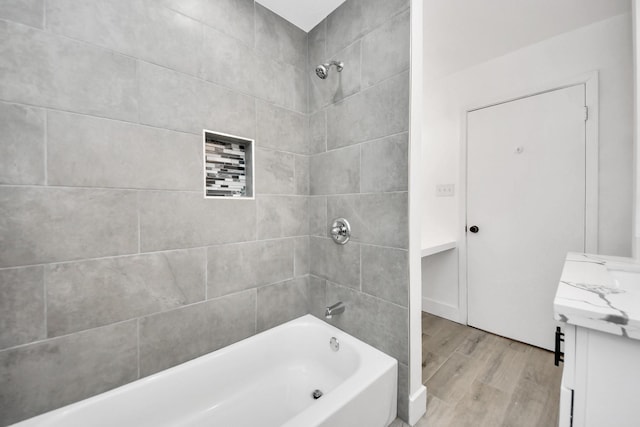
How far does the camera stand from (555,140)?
1842mm

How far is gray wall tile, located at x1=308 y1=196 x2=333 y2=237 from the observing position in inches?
67.4

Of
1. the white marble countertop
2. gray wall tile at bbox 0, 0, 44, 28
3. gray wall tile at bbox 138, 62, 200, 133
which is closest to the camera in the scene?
the white marble countertop

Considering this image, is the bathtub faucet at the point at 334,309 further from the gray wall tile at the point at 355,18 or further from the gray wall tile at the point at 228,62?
the gray wall tile at the point at 355,18

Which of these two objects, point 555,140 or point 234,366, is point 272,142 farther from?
point 555,140

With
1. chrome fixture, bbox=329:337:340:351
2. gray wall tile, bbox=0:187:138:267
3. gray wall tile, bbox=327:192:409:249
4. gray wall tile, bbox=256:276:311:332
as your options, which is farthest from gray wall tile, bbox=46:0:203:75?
chrome fixture, bbox=329:337:340:351

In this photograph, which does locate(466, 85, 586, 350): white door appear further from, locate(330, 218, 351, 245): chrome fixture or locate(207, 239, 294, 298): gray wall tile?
locate(207, 239, 294, 298): gray wall tile

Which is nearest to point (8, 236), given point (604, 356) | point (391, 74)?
point (391, 74)

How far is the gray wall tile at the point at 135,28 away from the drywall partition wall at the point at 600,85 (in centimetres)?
234

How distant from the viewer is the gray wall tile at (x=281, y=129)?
5.13 ft

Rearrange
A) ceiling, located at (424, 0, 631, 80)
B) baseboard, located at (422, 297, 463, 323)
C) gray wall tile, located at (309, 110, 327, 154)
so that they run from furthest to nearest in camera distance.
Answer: baseboard, located at (422, 297, 463, 323), gray wall tile, located at (309, 110, 327, 154), ceiling, located at (424, 0, 631, 80)

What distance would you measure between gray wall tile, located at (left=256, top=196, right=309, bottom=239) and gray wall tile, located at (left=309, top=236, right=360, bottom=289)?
17 centimetres

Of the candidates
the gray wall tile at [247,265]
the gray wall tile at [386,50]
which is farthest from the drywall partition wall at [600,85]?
the gray wall tile at [247,265]

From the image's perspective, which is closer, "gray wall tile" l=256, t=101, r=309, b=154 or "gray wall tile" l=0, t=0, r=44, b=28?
"gray wall tile" l=0, t=0, r=44, b=28

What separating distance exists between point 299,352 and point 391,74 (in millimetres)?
1830
